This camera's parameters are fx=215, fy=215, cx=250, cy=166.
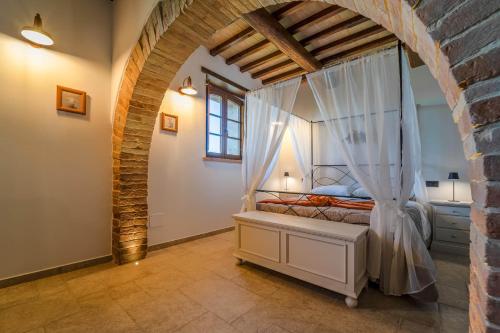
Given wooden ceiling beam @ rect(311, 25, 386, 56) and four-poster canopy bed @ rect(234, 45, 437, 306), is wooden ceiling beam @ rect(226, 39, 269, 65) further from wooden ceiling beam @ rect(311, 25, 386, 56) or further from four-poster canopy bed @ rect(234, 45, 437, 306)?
four-poster canopy bed @ rect(234, 45, 437, 306)


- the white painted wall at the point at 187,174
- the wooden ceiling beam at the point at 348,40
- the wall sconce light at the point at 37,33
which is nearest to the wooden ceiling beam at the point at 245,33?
the white painted wall at the point at 187,174

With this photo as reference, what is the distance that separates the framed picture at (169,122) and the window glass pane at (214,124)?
0.67 meters

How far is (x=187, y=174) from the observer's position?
338 centimetres

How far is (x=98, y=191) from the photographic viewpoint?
2.60 meters

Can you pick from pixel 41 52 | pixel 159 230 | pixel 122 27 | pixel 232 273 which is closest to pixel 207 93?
pixel 122 27

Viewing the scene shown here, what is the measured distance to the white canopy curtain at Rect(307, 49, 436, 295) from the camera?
182 centimetres

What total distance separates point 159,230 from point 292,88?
8.50 feet

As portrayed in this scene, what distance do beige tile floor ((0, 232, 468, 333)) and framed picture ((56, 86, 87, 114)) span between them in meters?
1.79

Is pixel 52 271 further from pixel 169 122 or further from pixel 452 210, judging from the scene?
pixel 452 210

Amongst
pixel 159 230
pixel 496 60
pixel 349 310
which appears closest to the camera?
pixel 496 60

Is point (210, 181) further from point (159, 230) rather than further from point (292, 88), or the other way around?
point (292, 88)

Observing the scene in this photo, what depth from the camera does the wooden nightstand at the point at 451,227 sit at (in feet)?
8.99

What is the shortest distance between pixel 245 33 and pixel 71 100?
2.38m

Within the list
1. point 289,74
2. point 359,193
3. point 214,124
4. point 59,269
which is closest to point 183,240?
point 59,269
